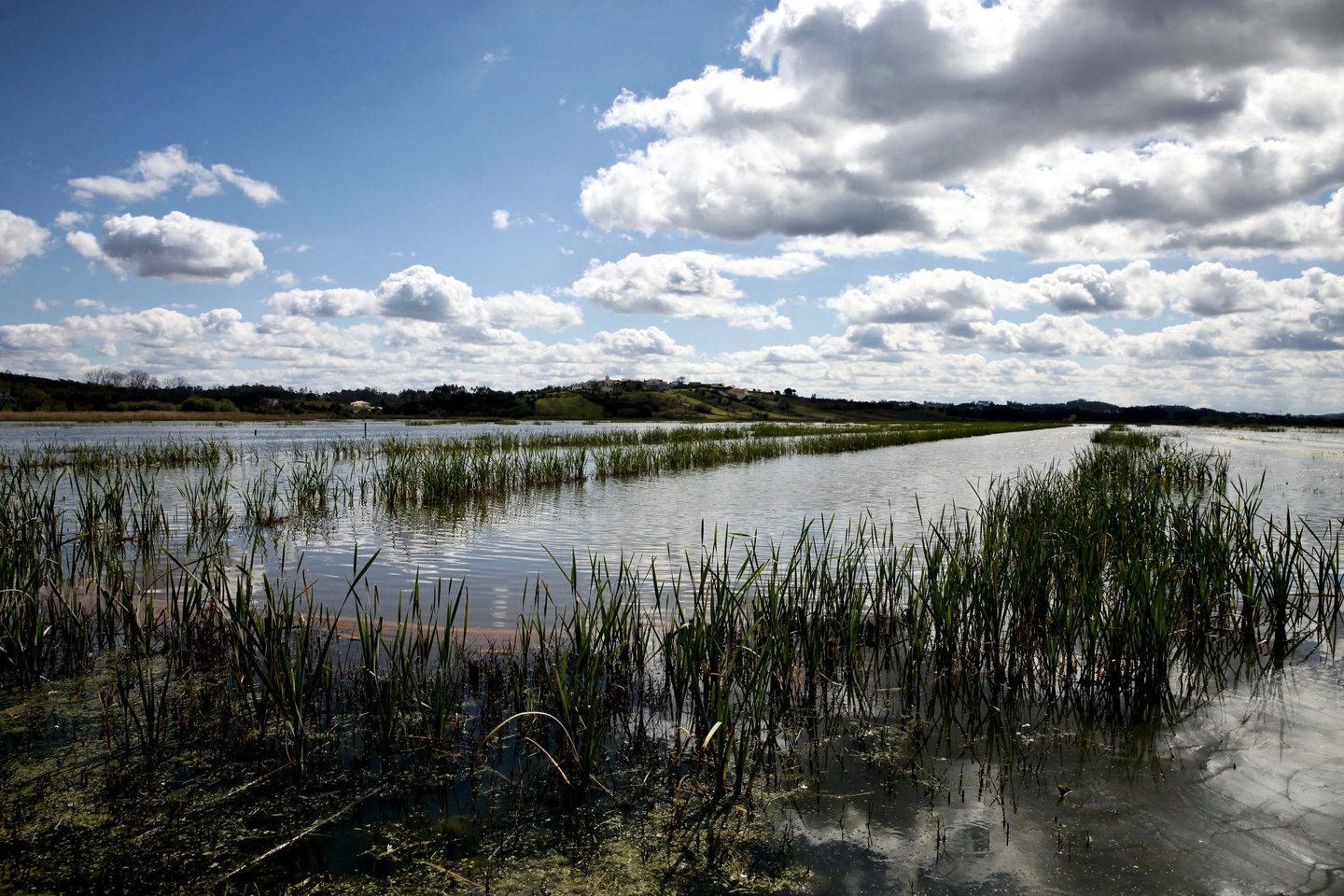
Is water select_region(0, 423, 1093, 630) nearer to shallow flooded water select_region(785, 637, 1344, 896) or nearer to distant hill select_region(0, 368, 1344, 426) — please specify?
shallow flooded water select_region(785, 637, 1344, 896)

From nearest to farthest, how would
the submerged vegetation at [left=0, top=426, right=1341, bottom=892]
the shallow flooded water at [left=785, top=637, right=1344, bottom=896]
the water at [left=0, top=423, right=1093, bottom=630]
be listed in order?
1. the shallow flooded water at [left=785, top=637, right=1344, bottom=896]
2. the submerged vegetation at [left=0, top=426, right=1341, bottom=892]
3. the water at [left=0, top=423, right=1093, bottom=630]

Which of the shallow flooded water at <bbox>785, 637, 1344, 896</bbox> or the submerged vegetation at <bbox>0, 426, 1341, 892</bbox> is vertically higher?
the submerged vegetation at <bbox>0, 426, 1341, 892</bbox>

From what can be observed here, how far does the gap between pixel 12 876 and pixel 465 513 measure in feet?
44.4

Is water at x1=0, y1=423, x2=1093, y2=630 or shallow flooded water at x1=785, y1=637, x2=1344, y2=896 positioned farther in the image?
water at x1=0, y1=423, x2=1093, y2=630

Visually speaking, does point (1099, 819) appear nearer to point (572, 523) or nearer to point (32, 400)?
point (572, 523)

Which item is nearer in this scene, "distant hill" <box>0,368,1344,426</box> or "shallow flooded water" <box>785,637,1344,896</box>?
"shallow flooded water" <box>785,637,1344,896</box>

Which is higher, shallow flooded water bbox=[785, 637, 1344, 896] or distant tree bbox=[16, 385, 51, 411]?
distant tree bbox=[16, 385, 51, 411]

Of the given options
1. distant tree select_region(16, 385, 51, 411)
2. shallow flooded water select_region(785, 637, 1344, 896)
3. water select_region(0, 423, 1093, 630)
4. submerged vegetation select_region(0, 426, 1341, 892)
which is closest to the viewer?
shallow flooded water select_region(785, 637, 1344, 896)

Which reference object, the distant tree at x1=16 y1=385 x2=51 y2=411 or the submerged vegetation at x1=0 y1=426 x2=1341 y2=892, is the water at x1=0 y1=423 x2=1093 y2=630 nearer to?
the submerged vegetation at x1=0 y1=426 x2=1341 y2=892

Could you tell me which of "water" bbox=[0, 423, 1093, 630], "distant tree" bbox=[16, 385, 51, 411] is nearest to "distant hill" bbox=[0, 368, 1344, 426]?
"distant tree" bbox=[16, 385, 51, 411]

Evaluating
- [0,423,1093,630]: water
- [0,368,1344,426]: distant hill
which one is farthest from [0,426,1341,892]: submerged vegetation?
[0,368,1344,426]: distant hill

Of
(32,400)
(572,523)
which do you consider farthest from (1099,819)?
(32,400)

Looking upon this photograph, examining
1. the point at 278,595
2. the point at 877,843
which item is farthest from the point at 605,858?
the point at 278,595

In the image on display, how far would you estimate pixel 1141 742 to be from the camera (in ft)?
16.6
